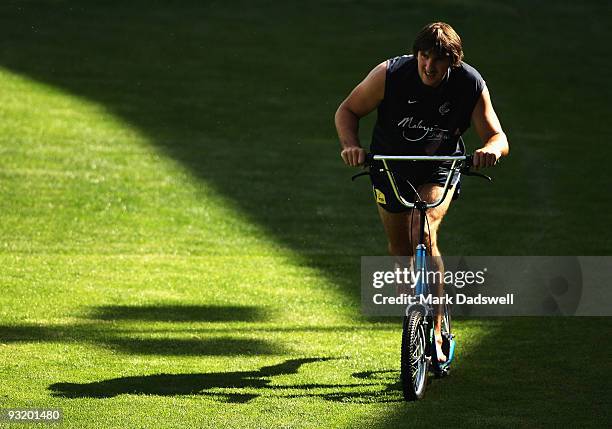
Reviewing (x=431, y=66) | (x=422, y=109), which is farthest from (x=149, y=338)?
(x=431, y=66)

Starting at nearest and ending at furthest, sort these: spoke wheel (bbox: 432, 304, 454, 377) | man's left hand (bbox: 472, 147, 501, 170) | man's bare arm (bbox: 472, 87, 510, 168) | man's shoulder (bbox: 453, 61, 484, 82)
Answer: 1. man's left hand (bbox: 472, 147, 501, 170)
2. man's bare arm (bbox: 472, 87, 510, 168)
3. man's shoulder (bbox: 453, 61, 484, 82)
4. spoke wheel (bbox: 432, 304, 454, 377)

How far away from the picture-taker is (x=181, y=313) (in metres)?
9.62

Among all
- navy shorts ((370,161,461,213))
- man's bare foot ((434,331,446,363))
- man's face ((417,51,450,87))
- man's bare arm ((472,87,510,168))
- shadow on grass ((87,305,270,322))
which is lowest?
man's bare foot ((434,331,446,363))

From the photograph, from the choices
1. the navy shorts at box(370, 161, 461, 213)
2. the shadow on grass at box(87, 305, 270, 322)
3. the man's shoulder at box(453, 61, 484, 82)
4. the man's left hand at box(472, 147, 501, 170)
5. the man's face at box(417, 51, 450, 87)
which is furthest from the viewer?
the shadow on grass at box(87, 305, 270, 322)

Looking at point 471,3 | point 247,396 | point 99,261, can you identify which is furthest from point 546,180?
point 471,3

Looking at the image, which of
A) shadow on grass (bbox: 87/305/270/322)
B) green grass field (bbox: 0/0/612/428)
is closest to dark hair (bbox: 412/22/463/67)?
green grass field (bbox: 0/0/612/428)

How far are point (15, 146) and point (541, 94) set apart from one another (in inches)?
308

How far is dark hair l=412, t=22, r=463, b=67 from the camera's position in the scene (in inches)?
279

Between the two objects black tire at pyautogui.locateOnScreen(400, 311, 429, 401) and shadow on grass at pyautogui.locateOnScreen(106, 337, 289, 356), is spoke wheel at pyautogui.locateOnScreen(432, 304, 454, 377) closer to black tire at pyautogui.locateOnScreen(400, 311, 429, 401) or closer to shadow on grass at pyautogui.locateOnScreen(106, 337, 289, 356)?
black tire at pyautogui.locateOnScreen(400, 311, 429, 401)

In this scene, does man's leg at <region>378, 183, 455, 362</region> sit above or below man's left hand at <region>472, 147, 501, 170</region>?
below

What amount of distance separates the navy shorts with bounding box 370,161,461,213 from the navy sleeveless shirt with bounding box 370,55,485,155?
82 mm

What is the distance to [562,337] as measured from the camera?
357 inches

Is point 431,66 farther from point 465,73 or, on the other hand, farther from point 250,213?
point 250,213

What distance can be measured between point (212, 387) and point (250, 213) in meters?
5.72
